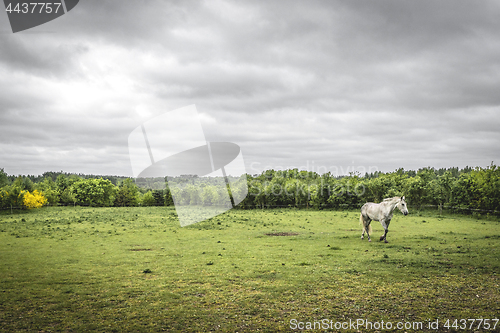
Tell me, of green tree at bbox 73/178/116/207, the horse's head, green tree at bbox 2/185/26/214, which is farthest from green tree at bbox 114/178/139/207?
the horse's head

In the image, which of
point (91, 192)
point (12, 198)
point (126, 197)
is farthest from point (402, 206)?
Result: point (126, 197)

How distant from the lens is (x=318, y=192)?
2213 inches

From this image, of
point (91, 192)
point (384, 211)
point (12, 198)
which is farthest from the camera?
point (91, 192)

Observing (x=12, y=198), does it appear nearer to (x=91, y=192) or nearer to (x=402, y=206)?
(x=91, y=192)

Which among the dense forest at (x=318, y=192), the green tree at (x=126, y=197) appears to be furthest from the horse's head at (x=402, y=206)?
the green tree at (x=126, y=197)

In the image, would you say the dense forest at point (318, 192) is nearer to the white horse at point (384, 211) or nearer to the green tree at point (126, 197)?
the green tree at point (126, 197)

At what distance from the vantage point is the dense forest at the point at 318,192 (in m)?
37.1

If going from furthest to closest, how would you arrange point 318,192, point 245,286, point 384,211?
point 318,192, point 384,211, point 245,286

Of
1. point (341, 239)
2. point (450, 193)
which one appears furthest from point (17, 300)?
point (450, 193)

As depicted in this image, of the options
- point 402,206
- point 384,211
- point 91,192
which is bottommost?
point 91,192

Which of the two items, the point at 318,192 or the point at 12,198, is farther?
the point at 318,192

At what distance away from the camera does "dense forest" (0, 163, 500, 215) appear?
3712 centimetres

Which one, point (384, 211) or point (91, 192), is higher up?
point (384, 211)

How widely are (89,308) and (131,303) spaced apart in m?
1.07
